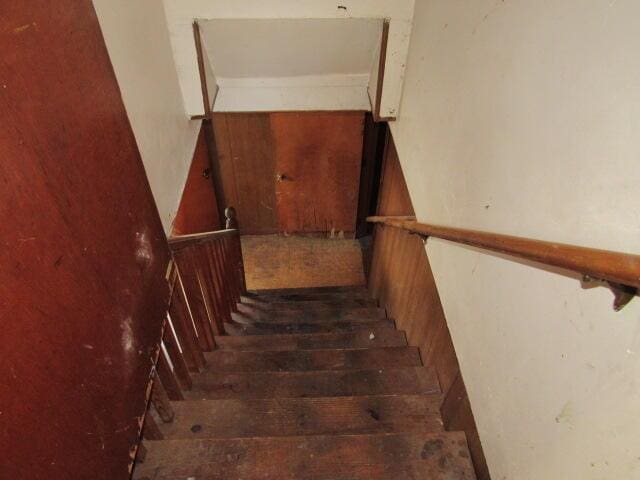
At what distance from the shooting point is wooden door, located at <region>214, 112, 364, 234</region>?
12.6 feet

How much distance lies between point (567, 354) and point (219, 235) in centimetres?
205

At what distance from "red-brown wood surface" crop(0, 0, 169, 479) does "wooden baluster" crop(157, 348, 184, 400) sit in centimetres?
19

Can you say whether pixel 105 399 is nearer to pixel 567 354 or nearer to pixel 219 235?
pixel 567 354

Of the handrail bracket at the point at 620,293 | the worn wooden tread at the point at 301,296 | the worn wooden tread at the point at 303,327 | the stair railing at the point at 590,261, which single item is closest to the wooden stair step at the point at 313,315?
the worn wooden tread at the point at 303,327

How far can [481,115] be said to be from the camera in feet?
3.94

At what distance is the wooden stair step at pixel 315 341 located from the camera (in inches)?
88.5

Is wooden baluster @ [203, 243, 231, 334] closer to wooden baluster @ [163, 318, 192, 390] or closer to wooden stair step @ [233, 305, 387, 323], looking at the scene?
wooden stair step @ [233, 305, 387, 323]

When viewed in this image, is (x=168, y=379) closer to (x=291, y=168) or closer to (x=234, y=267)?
(x=234, y=267)

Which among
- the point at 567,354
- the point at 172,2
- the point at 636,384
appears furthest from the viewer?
the point at 172,2

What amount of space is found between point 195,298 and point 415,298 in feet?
4.08

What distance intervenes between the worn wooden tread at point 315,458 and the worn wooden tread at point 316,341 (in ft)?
2.61

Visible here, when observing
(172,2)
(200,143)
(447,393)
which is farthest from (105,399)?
(200,143)

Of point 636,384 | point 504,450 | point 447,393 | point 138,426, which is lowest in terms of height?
point 447,393

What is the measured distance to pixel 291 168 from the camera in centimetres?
417
